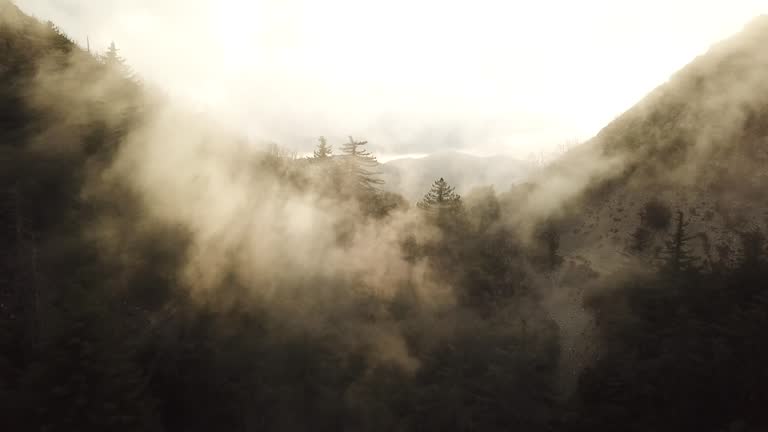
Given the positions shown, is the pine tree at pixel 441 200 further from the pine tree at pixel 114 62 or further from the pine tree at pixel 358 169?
the pine tree at pixel 114 62

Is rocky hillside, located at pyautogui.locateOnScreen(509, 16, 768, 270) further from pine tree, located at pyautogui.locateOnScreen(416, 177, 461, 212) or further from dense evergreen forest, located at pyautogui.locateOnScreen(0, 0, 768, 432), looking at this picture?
pine tree, located at pyautogui.locateOnScreen(416, 177, 461, 212)

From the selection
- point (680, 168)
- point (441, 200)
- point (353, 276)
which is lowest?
point (353, 276)

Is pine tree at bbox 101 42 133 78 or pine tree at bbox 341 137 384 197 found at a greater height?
pine tree at bbox 101 42 133 78

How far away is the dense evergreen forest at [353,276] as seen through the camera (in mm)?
14500

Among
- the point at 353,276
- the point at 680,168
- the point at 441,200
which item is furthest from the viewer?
the point at 680,168

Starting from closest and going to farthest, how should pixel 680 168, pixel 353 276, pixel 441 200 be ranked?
1. pixel 353 276
2. pixel 441 200
3. pixel 680 168

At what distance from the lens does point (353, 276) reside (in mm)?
30094

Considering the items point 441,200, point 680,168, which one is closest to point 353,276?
point 441,200

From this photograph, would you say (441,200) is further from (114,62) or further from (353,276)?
(114,62)

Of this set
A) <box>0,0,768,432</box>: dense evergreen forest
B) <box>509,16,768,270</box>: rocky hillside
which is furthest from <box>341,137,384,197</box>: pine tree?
<box>509,16,768,270</box>: rocky hillside

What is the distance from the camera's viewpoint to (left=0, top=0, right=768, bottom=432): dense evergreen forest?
14500 mm

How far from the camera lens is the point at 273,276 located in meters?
Result: 27.8

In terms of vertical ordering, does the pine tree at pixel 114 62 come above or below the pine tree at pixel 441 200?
above

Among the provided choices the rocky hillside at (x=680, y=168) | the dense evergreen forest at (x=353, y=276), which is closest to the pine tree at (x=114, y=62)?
the dense evergreen forest at (x=353, y=276)
